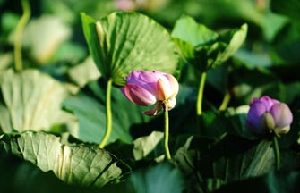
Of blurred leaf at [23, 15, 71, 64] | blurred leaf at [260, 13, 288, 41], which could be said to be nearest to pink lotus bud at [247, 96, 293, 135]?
blurred leaf at [260, 13, 288, 41]

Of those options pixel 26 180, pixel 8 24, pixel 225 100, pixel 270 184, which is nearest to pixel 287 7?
pixel 225 100

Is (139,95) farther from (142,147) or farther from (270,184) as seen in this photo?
(270,184)

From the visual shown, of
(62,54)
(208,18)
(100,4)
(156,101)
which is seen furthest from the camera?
(100,4)

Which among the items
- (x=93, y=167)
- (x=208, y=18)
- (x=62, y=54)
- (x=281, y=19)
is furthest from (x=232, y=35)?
(x=208, y=18)

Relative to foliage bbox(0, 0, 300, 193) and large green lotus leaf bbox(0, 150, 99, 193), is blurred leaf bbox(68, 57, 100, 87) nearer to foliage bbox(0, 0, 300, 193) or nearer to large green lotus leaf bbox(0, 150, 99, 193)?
foliage bbox(0, 0, 300, 193)

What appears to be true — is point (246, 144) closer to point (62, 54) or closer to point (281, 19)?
point (281, 19)
